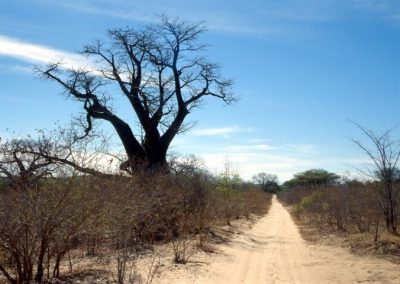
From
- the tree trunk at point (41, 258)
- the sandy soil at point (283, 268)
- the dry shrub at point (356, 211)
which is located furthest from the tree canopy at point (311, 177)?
the tree trunk at point (41, 258)

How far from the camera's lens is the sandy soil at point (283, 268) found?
10570 millimetres

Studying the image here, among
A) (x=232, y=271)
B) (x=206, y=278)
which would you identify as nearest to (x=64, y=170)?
(x=206, y=278)

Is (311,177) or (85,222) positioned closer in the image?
(85,222)

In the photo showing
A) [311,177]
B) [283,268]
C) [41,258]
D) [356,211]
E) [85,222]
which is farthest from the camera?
[311,177]

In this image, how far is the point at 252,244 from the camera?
688 inches

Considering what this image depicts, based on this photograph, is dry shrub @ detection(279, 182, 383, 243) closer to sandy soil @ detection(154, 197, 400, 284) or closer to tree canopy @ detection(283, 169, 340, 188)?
sandy soil @ detection(154, 197, 400, 284)

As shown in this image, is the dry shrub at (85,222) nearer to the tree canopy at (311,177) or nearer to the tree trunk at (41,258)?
the tree trunk at (41,258)

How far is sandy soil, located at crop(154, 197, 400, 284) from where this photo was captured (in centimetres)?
1057

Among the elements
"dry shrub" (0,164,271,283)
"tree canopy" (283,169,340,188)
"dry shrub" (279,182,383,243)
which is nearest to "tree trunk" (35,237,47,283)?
"dry shrub" (0,164,271,283)

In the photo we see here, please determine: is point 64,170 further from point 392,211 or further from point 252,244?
point 392,211

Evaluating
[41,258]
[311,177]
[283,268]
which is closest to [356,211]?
[283,268]

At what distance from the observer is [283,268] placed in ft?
40.2

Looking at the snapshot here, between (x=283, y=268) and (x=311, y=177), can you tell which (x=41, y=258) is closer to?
(x=283, y=268)

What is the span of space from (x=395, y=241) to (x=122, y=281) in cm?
851
